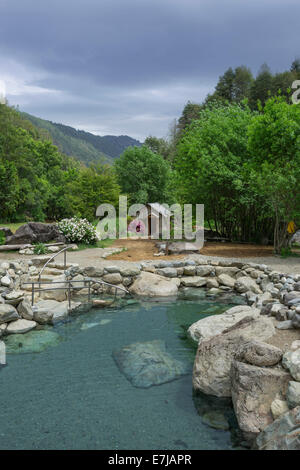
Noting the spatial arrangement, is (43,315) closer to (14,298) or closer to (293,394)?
(14,298)

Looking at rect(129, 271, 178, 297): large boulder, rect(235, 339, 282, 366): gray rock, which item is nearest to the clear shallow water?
rect(235, 339, 282, 366): gray rock

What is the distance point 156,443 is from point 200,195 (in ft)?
45.1

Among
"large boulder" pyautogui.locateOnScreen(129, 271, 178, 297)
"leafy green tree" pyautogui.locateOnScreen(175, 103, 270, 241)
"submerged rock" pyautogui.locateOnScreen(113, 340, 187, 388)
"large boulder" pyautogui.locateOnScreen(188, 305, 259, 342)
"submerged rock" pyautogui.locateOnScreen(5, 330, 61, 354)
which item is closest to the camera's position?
"submerged rock" pyautogui.locateOnScreen(113, 340, 187, 388)

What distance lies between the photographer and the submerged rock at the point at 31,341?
635cm

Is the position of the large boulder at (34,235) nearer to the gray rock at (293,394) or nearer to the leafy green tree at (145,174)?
the gray rock at (293,394)

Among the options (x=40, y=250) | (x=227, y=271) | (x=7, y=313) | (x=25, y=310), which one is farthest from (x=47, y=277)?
(x=227, y=271)

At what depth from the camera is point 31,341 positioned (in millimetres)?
6699

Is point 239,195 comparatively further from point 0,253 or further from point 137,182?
point 137,182

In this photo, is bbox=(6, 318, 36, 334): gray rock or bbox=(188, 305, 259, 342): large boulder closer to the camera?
bbox=(188, 305, 259, 342): large boulder

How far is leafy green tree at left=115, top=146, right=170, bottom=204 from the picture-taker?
32.3 meters

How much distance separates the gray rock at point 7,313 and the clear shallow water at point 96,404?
3.34ft

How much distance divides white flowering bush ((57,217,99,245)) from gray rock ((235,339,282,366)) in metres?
11.6
